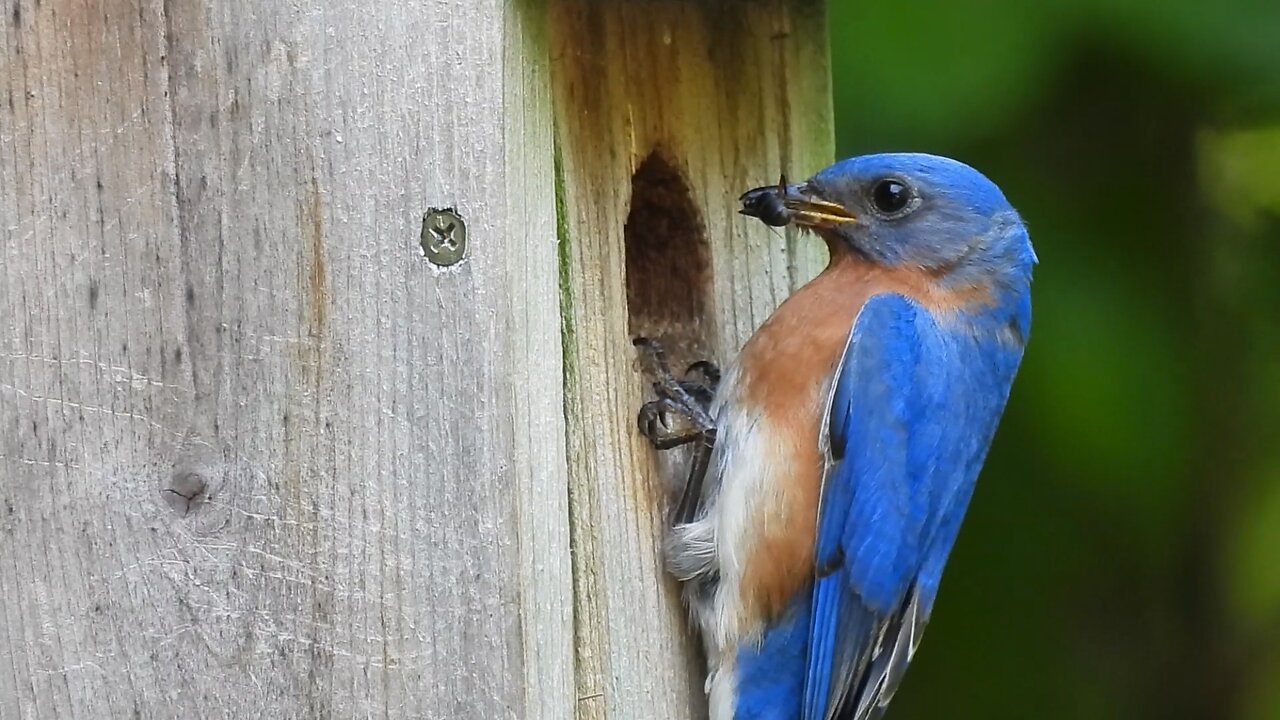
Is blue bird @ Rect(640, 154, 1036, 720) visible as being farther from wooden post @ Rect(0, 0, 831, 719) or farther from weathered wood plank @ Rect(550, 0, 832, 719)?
wooden post @ Rect(0, 0, 831, 719)

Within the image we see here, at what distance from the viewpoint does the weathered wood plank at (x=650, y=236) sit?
2.46 metres

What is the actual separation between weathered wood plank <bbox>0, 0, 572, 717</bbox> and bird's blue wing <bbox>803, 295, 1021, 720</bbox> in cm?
85

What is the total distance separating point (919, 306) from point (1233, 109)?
1.31 meters

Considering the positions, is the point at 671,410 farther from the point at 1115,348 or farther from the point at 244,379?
the point at 1115,348

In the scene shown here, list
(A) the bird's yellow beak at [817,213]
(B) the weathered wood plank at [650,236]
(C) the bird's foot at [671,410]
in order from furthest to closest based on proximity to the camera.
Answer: (A) the bird's yellow beak at [817,213] < (C) the bird's foot at [671,410] < (B) the weathered wood plank at [650,236]

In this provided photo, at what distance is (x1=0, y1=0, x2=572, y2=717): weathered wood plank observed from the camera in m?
2.09

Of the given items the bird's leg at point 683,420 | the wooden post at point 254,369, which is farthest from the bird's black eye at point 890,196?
the wooden post at point 254,369

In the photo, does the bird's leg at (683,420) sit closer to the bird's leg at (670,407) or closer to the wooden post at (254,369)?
the bird's leg at (670,407)

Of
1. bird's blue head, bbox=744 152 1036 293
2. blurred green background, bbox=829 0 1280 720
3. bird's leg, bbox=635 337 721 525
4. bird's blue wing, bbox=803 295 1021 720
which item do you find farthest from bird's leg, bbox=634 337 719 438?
blurred green background, bbox=829 0 1280 720

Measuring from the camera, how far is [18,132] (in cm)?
211

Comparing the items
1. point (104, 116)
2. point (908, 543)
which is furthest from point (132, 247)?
point (908, 543)

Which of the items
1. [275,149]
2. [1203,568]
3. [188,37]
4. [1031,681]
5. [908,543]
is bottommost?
[1031,681]

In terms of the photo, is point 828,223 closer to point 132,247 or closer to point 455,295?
point 455,295

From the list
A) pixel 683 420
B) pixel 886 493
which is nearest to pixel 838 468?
pixel 886 493
